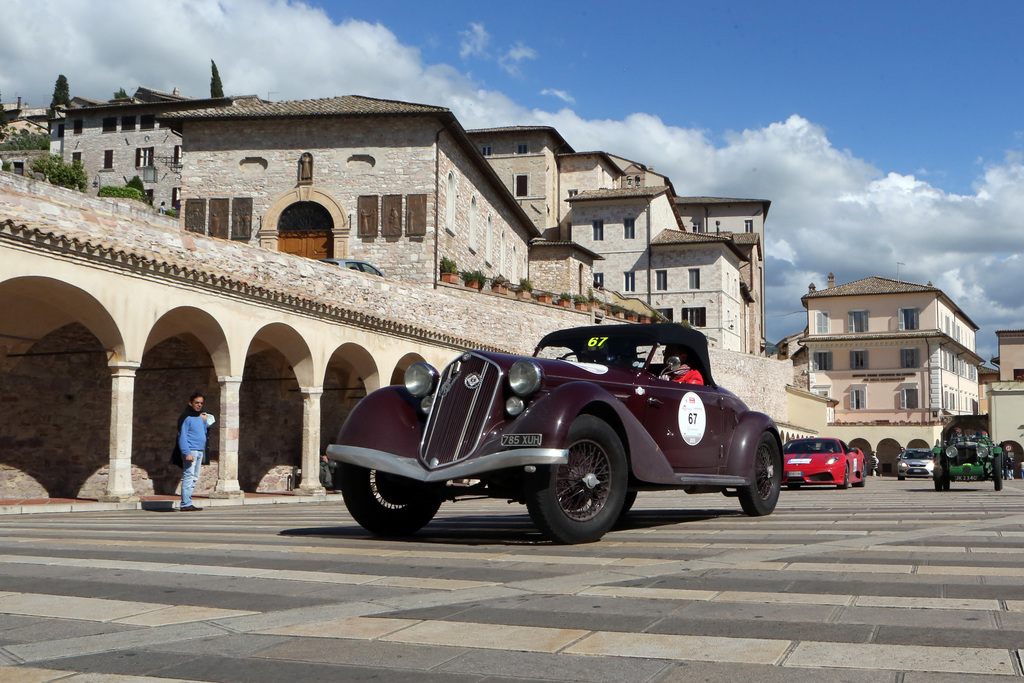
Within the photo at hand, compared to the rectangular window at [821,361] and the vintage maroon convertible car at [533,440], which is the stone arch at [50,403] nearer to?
the vintage maroon convertible car at [533,440]

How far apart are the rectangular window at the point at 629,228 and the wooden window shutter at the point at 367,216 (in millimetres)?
29580

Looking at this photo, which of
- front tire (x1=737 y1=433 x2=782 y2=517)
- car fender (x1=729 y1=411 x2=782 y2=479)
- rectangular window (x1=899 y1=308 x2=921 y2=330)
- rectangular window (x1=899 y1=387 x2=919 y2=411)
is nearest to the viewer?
car fender (x1=729 y1=411 x2=782 y2=479)

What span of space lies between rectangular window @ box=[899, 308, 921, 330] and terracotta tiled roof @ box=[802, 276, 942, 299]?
1.39m

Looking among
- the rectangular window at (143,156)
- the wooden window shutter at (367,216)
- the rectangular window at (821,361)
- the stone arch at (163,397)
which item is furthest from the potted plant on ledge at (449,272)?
the rectangular window at (143,156)

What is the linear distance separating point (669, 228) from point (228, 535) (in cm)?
6246

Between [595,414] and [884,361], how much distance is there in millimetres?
67668

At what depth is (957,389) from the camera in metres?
74.2

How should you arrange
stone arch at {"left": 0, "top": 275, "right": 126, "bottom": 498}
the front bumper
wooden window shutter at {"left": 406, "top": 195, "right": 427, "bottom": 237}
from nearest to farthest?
the front bumper
stone arch at {"left": 0, "top": 275, "right": 126, "bottom": 498}
wooden window shutter at {"left": 406, "top": 195, "right": 427, "bottom": 237}

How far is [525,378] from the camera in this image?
6.82 metres

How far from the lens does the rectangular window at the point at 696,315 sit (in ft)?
209

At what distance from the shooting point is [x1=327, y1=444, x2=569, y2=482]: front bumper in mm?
6383

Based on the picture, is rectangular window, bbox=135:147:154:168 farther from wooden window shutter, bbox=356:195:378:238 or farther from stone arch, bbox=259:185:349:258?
wooden window shutter, bbox=356:195:378:238

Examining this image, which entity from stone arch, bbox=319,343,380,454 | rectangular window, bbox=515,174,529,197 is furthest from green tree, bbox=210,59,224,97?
stone arch, bbox=319,343,380,454

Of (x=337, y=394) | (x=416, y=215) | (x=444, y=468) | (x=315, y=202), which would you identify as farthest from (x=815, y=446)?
(x=315, y=202)
